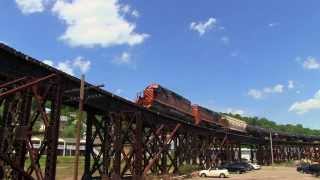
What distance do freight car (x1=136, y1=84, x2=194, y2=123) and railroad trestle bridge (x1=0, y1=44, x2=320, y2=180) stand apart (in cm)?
165

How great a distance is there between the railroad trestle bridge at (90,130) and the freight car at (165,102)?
5.41 ft

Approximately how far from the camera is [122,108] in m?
39.6

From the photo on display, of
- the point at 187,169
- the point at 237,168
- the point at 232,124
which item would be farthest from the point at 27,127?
the point at 232,124

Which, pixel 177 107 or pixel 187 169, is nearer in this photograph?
pixel 177 107

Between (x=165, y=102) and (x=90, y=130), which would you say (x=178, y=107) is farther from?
(x=90, y=130)

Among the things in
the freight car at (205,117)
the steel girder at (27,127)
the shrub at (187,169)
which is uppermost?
the freight car at (205,117)

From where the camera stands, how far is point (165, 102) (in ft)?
167

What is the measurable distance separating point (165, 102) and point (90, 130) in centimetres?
1455

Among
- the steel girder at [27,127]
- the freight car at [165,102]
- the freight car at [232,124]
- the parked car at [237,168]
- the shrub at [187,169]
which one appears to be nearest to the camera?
the steel girder at [27,127]

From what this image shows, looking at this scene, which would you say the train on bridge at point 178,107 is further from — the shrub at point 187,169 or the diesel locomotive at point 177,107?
the shrub at point 187,169

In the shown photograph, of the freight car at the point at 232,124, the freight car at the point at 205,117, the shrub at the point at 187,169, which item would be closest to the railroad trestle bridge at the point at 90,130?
the shrub at the point at 187,169

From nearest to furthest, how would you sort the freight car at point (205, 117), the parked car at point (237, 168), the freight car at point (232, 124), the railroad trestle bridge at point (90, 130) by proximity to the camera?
the railroad trestle bridge at point (90, 130) < the freight car at point (205, 117) < the parked car at point (237, 168) < the freight car at point (232, 124)

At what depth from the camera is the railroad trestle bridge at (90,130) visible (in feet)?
74.2

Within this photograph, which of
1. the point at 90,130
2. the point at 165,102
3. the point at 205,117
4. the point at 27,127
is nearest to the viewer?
the point at 27,127
